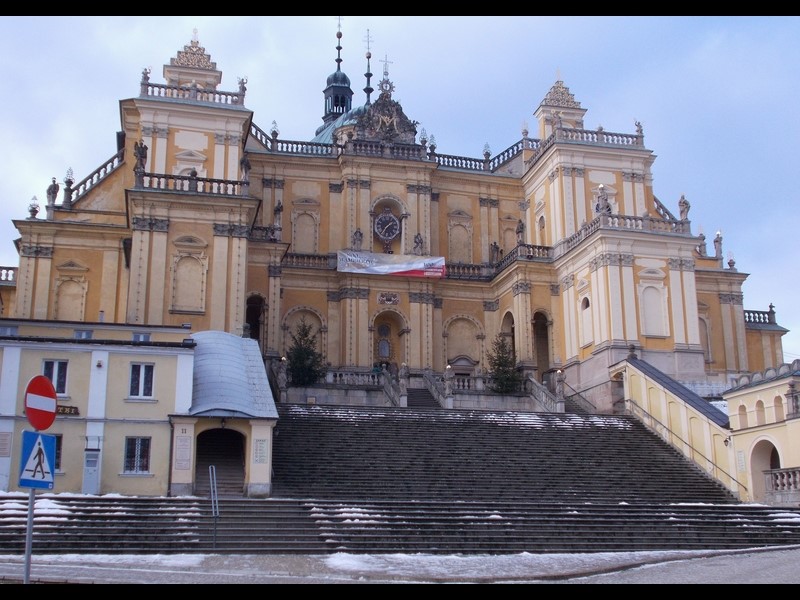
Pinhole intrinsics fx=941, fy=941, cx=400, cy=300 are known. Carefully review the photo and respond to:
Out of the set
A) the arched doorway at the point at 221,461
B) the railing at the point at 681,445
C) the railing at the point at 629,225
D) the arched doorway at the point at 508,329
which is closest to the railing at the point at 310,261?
the arched doorway at the point at 508,329

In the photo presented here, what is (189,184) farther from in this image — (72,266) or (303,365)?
(303,365)

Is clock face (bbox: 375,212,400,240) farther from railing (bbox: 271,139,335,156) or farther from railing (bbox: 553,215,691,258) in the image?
railing (bbox: 553,215,691,258)

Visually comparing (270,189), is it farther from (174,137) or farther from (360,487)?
(360,487)

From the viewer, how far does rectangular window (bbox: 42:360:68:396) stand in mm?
27047

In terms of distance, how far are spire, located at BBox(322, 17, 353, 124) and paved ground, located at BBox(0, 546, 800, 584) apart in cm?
6083

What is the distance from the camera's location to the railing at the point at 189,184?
40.2m

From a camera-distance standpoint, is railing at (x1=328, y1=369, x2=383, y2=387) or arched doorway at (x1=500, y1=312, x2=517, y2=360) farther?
arched doorway at (x1=500, y1=312, x2=517, y2=360)

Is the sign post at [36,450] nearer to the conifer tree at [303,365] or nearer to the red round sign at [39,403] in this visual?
the red round sign at [39,403]

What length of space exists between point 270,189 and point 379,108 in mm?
7369

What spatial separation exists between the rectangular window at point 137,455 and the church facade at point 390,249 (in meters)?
11.9

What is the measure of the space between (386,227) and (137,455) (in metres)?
25.3

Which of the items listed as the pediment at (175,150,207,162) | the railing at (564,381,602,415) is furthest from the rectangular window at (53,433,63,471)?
the railing at (564,381,602,415)

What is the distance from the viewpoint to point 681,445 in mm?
33469

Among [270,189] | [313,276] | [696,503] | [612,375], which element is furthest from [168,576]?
[270,189]
